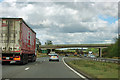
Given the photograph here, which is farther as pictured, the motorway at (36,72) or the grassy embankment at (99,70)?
the motorway at (36,72)

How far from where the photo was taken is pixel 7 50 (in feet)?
69.0

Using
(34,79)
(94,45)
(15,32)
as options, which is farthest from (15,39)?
(94,45)

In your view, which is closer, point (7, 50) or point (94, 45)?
point (7, 50)

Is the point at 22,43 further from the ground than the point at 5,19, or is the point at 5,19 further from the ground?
the point at 5,19

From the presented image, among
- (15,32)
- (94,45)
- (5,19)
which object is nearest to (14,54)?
(15,32)

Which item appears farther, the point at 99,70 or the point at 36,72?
the point at 99,70

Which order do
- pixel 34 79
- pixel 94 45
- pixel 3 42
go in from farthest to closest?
pixel 94 45 < pixel 3 42 < pixel 34 79

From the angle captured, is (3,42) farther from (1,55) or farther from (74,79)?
(74,79)

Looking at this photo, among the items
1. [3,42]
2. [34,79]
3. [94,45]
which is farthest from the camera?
[94,45]

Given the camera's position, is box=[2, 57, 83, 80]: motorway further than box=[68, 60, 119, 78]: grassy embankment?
Yes

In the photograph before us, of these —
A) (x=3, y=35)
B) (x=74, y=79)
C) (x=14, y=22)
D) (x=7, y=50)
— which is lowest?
(x=74, y=79)

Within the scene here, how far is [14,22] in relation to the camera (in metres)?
21.1

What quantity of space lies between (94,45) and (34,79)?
8345 centimetres

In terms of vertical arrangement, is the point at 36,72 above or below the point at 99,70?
below
